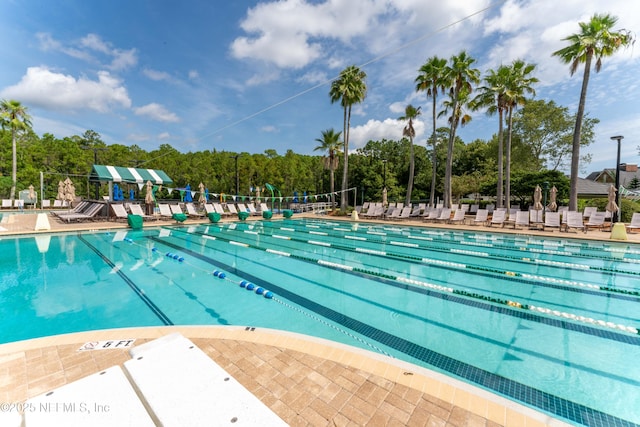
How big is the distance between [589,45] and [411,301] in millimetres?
16335

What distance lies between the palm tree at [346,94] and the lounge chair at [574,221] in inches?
527

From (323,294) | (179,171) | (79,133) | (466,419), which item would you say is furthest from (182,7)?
(79,133)

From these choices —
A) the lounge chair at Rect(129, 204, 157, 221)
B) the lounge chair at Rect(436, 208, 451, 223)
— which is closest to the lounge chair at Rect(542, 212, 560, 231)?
the lounge chair at Rect(436, 208, 451, 223)

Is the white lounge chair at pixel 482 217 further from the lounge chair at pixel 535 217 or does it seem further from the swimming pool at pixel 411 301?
the swimming pool at pixel 411 301

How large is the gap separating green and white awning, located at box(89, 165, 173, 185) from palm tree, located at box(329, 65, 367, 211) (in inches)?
521

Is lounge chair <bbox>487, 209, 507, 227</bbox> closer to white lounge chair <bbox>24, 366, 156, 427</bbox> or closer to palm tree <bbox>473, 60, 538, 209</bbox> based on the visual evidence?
palm tree <bbox>473, 60, 538, 209</bbox>

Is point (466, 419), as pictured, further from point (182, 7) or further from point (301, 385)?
point (182, 7)

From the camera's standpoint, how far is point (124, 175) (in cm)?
1689

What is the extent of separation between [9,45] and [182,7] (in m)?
6.95

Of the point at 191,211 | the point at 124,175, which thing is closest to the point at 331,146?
the point at 191,211

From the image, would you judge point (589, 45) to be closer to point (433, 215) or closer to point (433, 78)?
point (433, 78)

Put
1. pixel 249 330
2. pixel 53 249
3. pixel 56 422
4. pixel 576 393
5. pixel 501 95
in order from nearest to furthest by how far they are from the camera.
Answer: pixel 56 422 < pixel 576 393 < pixel 249 330 < pixel 53 249 < pixel 501 95

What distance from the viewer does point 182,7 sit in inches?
395

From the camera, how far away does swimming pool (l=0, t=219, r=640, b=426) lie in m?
2.90
